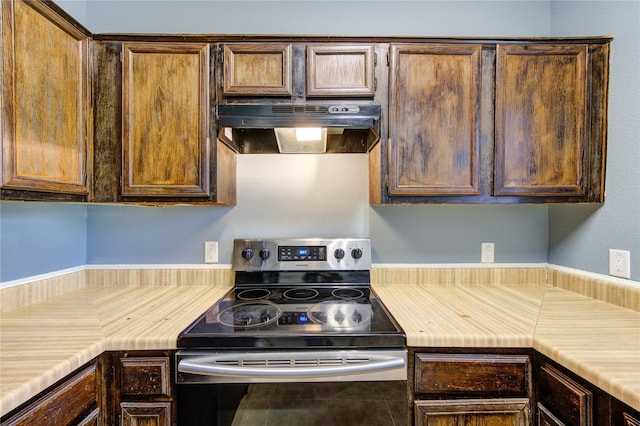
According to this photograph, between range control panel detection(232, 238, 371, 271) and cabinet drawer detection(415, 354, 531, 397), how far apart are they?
0.70 meters

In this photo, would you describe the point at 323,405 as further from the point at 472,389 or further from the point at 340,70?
the point at 340,70

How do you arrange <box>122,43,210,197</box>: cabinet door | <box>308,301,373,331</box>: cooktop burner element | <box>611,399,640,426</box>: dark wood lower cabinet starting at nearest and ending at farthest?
<box>611,399,640,426</box>: dark wood lower cabinet → <box>308,301,373,331</box>: cooktop burner element → <box>122,43,210,197</box>: cabinet door

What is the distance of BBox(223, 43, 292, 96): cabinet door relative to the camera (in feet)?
4.65

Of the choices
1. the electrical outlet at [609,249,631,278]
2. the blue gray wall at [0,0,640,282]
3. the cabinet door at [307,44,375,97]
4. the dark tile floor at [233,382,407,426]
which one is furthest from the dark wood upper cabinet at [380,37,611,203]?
the dark tile floor at [233,382,407,426]

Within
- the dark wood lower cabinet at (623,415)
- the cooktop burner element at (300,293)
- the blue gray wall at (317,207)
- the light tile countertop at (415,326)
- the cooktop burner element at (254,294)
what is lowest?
the dark wood lower cabinet at (623,415)

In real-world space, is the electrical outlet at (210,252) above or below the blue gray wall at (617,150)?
below

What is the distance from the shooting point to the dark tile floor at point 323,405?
1.04 m

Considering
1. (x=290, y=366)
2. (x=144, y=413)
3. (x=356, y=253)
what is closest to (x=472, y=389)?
(x=290, y=366)

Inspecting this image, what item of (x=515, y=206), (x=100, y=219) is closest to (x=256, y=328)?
(x=100, y=219)

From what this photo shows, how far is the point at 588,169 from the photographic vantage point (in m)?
1.43

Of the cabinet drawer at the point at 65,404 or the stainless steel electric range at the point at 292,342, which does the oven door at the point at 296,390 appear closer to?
the stainless steel electric range at the point at 292,342

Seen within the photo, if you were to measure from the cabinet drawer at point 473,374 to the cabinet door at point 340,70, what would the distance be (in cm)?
119

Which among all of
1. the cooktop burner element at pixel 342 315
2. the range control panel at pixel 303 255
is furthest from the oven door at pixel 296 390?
the range control panel at pixel 303 255

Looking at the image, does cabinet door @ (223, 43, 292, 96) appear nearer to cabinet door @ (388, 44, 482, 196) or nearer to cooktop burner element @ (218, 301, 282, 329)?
cabinet door @ (388, 44, 482, 196)
